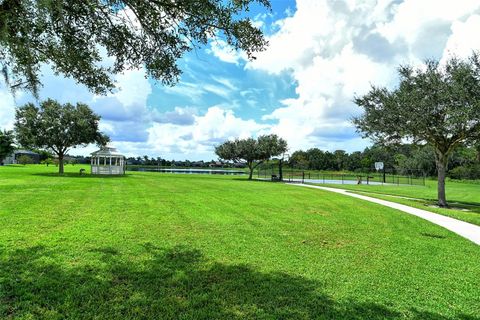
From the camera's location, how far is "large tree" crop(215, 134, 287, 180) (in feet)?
127

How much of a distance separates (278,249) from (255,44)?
13.1 feet

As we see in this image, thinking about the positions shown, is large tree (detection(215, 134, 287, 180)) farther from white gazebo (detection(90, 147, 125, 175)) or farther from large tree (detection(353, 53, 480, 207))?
large tree (detection(353, 53, 480, 207))

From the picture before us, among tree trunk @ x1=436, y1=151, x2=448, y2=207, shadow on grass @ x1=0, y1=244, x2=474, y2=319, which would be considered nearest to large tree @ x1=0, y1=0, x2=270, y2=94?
shadow on grass @ x1=0, y1=244, x2=474, y2=319

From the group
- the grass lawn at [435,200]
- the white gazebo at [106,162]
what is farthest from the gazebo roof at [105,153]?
the grass lawn at [435,200]

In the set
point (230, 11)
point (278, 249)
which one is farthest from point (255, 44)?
point (278, 249)

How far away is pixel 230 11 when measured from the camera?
4402 mm

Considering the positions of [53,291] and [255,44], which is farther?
[255,44]

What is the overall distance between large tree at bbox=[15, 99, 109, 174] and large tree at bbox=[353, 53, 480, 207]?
28.2 meters

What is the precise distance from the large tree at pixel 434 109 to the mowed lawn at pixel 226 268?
290 inches

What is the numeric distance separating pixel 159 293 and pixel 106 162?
35.9 metres

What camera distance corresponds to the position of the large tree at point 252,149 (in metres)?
38.8

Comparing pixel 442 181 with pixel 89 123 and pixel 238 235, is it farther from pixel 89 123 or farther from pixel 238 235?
pixel 89 123

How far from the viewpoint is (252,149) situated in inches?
1549

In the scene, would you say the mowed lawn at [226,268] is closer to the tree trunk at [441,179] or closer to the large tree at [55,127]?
the tree trunk at [441,179]
